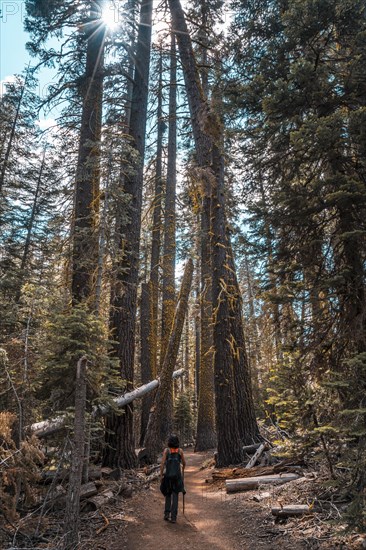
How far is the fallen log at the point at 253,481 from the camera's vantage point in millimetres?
6527

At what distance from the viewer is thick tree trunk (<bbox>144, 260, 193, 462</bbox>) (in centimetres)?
1041

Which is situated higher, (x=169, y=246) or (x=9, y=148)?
(x=9, y=148)

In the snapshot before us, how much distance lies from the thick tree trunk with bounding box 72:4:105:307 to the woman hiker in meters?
3.38

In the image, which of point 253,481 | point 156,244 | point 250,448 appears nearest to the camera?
point 253,481

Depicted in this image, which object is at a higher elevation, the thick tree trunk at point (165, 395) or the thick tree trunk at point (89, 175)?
the thick tree trunk at point (89, 175)

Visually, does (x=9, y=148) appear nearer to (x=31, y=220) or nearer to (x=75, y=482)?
(x=31, y=220)

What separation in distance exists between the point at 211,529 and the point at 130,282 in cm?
564

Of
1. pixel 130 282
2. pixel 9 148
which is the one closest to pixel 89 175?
pixel 130 282

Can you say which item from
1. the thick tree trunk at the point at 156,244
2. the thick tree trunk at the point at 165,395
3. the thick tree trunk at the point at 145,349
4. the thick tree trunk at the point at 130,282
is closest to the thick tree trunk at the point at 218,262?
the thick tree trunk at the point at 130,282

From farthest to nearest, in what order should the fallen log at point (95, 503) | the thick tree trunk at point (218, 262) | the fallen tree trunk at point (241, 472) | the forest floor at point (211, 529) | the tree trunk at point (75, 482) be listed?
the thick tree trunk at point (218, 262), the fallen tree trunk at point (241, 472), the fallen log at point (95, 503), the tree trunk at point (75, 482), the forest floor at point (211, 529)

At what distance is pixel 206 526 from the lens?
5.70 meters

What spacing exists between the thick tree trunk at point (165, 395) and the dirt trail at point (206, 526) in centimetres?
308

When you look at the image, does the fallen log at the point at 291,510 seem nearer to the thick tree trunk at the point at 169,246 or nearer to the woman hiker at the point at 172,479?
Answer: the woman hiker at the point at 172,479

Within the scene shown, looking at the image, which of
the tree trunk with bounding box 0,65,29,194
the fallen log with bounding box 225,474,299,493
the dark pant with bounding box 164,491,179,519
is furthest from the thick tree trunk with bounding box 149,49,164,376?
the dark pant with bounding box 164,491,179,519
